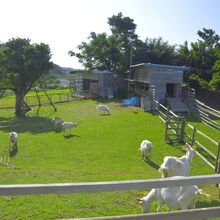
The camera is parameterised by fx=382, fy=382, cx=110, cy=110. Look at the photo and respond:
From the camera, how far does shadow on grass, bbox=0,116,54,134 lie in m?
26.3

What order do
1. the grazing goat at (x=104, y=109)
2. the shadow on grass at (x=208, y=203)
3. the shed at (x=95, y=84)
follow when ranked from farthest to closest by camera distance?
the shed at (x=95, y=84)
the grazing goat at (x=104, y=109)
the shadow on grass at (x=208, y=203)

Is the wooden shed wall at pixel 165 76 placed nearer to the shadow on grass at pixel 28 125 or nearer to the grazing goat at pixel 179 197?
the shadow on grass at pixel 28 125

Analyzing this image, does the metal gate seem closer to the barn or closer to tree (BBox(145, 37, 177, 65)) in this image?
the barn

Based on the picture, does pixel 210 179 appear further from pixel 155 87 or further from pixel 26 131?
pixel 155 87

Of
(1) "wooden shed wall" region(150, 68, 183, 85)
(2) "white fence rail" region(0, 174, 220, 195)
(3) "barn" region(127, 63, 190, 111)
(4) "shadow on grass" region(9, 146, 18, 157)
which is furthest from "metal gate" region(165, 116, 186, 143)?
(2) "white fence rail" region(0, 174, 220, 195)

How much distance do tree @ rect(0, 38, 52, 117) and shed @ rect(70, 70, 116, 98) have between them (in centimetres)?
1065

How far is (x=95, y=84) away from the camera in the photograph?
46875 mm

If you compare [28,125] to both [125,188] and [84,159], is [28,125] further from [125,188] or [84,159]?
[125,188]

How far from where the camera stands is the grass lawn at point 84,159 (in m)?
9.20

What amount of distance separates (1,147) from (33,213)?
1247 cm

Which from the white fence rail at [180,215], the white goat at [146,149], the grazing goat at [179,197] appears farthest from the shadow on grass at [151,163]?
the white fence rail at [180,215]

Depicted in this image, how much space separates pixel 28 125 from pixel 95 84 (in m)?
19.4

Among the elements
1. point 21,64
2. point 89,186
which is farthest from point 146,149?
point 21,64

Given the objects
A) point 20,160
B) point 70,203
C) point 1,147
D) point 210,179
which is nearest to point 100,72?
point 1,147
